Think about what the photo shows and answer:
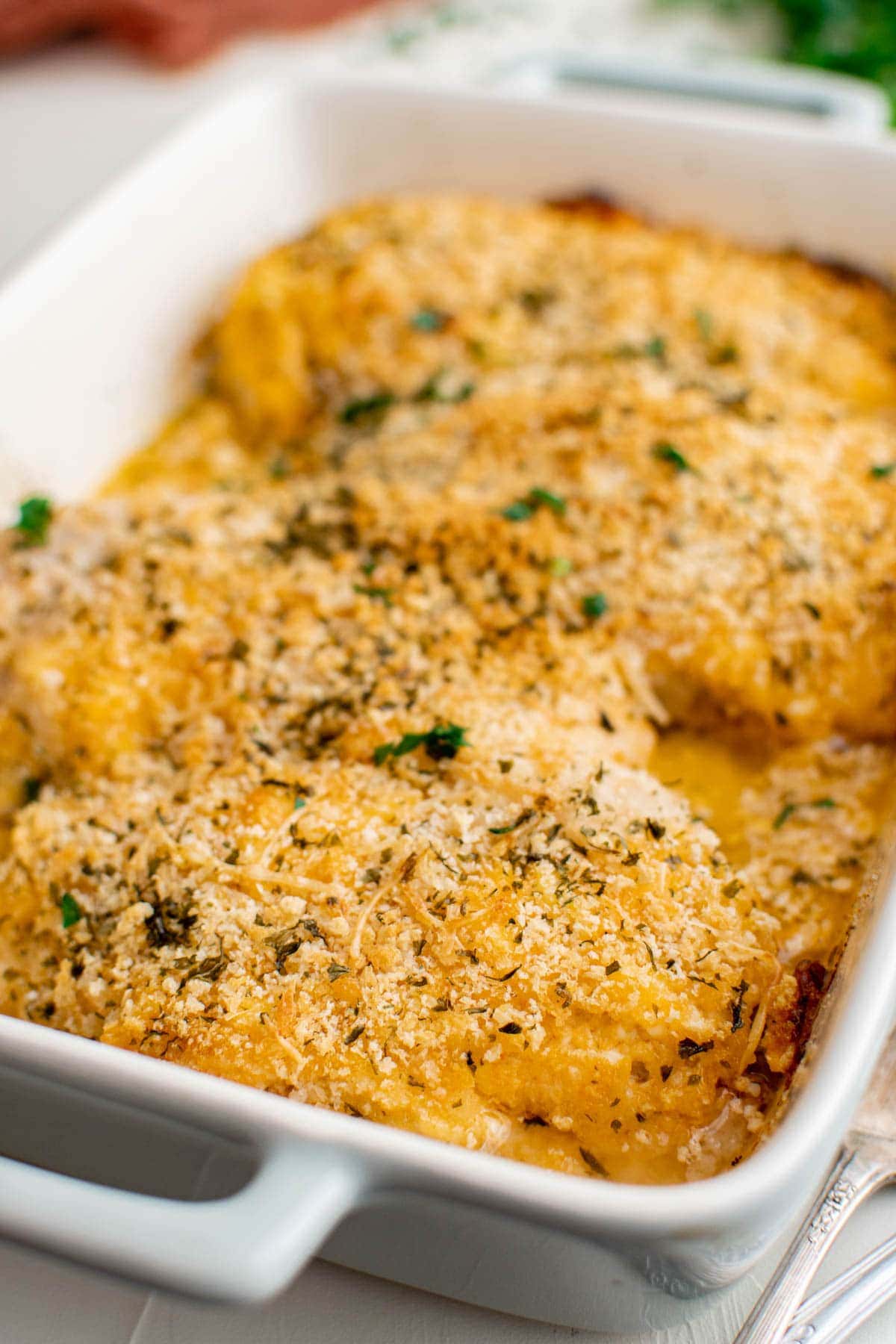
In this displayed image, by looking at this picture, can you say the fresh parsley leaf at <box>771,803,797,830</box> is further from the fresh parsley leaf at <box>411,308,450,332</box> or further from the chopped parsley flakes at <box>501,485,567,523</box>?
the fresh parsley leaf at <box>411,308,450,332</box>

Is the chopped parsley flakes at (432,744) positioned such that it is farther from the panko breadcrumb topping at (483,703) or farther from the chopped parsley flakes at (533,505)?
the chopped parsley flakes at (533,505)

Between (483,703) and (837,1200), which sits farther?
(483,703)

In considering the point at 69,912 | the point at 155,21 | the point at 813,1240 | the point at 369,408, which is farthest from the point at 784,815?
the point at 155,21

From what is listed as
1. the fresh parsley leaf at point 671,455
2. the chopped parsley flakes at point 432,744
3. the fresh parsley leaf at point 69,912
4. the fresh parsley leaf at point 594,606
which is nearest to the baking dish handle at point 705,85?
the fresh parsley leaf at point 671,455

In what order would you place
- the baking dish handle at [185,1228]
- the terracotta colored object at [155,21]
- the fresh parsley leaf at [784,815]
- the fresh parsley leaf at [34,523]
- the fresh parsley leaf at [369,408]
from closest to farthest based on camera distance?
the baking dish handle at [185,1228], the fresh parsley leaf at [784,815], the fresh parsley leaf at [34,523], the fresh parsley leaf at [369,408], the terracotta colored object at [155,21]

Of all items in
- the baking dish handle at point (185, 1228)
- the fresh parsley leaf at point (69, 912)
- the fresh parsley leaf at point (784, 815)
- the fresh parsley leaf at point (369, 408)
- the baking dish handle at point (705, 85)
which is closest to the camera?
the baking dish handle at point (185, 1228)

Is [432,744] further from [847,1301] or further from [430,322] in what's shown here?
[430,322]

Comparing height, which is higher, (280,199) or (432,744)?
(280,199)
